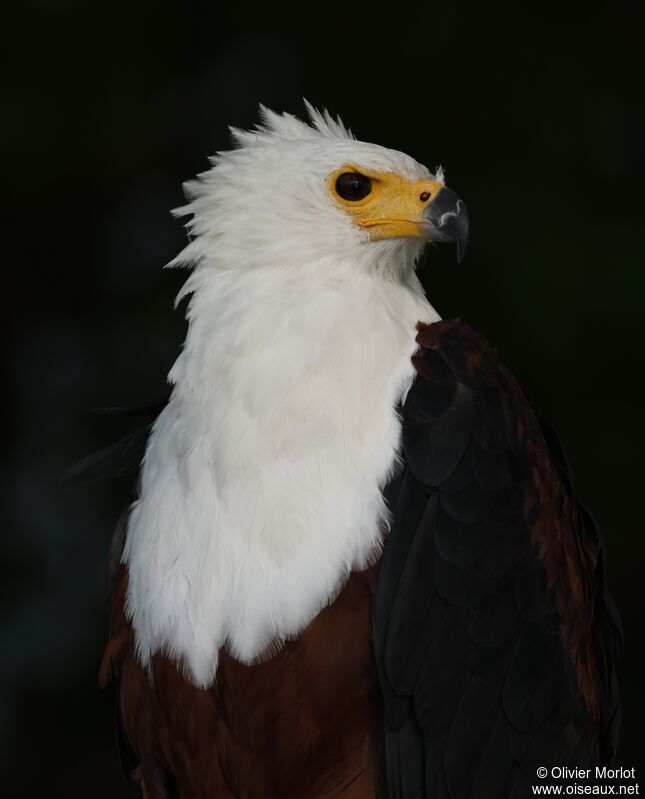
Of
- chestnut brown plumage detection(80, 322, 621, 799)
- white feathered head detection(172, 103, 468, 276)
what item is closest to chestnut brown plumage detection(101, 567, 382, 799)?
chestnut brown plumage detection(80, 322, 621, 799)

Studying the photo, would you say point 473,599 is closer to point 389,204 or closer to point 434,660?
point 434,660

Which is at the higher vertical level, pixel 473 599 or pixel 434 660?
pixel 473 599

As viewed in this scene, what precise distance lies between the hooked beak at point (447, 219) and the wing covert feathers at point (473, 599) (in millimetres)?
245

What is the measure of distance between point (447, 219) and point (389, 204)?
0.54 ft

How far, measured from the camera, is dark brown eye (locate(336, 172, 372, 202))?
333 cm

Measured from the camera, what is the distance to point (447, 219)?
10.9 feet

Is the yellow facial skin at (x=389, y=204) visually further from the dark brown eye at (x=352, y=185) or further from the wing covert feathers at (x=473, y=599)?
the wing covert feathers at (x=473, y=599)

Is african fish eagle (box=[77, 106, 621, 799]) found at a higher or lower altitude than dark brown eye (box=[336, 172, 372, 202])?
lower

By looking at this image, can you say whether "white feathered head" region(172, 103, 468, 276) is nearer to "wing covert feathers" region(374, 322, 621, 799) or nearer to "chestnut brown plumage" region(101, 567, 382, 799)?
"wing covert feathers" region(374, 322, 621, 799)

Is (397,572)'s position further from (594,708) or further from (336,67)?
(336,67)

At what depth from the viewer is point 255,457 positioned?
305 centimetres

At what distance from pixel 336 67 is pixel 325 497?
294 cm

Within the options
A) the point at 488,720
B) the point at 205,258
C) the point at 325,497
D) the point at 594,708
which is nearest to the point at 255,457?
the point at 325,497

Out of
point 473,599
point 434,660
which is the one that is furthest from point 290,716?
point 473,599
